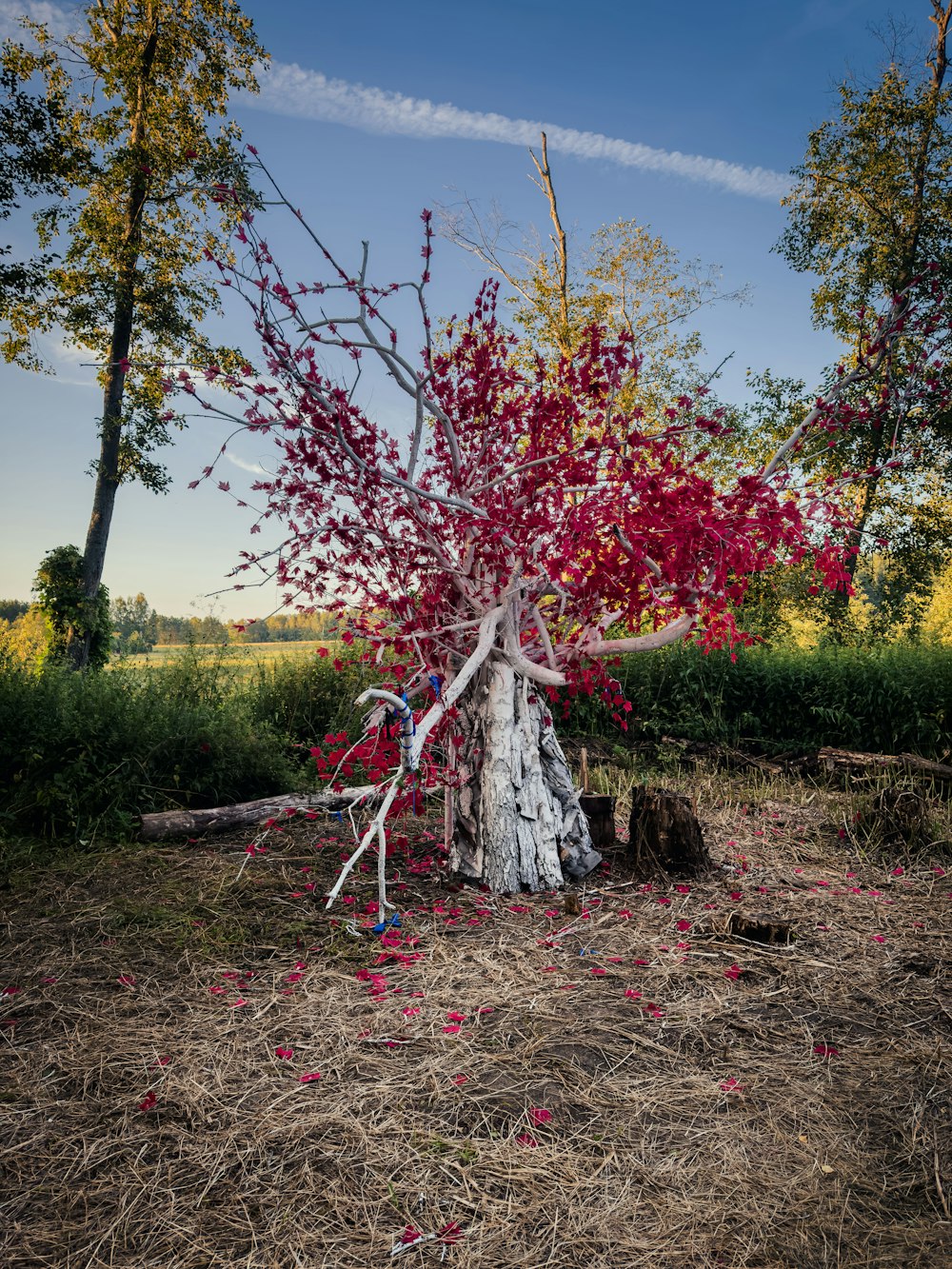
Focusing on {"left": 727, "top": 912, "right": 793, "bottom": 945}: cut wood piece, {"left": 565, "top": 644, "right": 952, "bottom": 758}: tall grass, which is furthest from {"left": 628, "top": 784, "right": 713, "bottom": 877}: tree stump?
{"left": 565, "top": 644, "right": 952, "bottom": 758}: tall grass

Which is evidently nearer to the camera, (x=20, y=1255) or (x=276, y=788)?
(x=20, y=1255)

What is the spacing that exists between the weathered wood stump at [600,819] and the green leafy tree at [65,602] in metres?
8.66

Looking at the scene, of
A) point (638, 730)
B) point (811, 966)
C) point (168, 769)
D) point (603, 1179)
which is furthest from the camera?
point (638, 730)

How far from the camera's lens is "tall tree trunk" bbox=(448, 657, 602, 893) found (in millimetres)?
4117

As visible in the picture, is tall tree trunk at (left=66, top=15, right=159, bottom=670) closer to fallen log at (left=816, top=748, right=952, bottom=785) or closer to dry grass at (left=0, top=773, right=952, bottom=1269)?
dry grass at (left=0, top=773, right=952, bottom=1269)

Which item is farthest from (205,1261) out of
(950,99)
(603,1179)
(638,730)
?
(950,99)

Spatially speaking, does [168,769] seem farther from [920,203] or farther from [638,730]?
[920,203]

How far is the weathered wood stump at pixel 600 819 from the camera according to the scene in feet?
15.6

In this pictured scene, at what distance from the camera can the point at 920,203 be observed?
39.4 ft

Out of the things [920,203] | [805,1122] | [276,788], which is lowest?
[805,1122]

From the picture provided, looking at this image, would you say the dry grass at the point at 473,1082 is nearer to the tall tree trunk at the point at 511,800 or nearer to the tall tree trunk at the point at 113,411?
the tall tree trunk at the point at 511,800

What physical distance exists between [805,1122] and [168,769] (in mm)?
4628

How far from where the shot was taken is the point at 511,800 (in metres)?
4.10

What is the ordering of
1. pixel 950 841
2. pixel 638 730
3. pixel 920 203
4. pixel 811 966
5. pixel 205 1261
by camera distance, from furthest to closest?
pixel 920 203 < pixel 638 730 < pixel 950 841 < pixel 811 966 < pixel 205 1261
